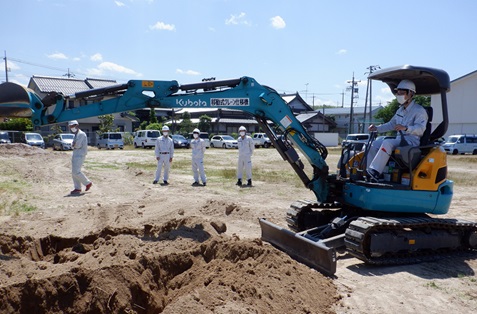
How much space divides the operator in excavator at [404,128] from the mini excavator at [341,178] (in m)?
0.15

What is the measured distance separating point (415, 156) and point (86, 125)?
44993 mm

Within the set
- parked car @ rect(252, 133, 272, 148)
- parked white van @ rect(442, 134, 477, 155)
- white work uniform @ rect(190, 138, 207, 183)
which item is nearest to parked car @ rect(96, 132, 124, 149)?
parked car @ rect(252, 133, 272, 148)

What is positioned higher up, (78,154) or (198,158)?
(78,154)

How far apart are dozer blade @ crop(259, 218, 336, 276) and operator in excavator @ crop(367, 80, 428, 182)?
1517 mm

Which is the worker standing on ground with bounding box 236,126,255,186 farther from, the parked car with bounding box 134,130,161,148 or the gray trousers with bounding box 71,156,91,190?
the parked car with bounding box 134,130,161,148

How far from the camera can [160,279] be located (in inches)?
203

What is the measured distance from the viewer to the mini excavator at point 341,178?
5.97m

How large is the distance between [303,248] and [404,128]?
2.30 metres

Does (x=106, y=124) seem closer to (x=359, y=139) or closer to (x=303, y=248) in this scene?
(x=359, y=139)

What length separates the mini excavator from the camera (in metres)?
5.97

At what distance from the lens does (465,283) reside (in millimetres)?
5414

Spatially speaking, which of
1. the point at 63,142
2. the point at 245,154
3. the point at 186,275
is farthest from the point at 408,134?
the point at 63,142

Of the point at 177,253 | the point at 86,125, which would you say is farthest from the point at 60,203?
the point at 86,125

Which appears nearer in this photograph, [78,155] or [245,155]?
[78,155]
